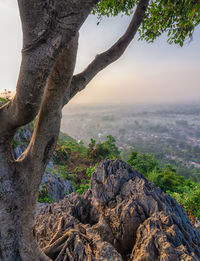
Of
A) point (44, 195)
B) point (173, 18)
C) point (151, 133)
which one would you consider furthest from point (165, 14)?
point (151, 133)

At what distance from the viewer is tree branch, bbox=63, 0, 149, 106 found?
2244 millimetres

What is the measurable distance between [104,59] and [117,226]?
12.1ft

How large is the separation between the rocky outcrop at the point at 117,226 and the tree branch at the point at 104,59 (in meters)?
2.73

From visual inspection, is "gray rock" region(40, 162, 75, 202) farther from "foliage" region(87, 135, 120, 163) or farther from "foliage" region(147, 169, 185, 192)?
"foliage" region(147, 169, 185, 192)

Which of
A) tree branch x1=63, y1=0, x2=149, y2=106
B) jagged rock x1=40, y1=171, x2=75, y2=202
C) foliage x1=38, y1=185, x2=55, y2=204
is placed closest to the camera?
tree branch x1=63, y1=0, x2=149, y2=106

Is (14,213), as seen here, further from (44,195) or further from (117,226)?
(44,195)

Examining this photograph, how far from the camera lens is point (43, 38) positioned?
1293 mm

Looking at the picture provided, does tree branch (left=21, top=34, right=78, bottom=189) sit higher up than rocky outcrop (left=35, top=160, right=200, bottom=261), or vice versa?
tree branch (left=21, top=34, right=78, bottom=189)

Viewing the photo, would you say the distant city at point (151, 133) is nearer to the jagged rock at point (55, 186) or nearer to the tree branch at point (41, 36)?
the jagged rock at point (55, 186)

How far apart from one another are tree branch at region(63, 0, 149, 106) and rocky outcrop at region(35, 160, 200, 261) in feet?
8.97

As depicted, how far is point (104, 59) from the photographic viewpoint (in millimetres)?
2430

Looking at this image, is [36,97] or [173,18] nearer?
[36,97]

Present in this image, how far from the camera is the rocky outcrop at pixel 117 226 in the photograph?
2.78 m

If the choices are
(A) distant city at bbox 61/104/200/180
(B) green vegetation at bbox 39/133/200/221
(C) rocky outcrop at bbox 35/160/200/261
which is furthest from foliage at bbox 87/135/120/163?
(A) distant city at bbox 61/104/200/180
